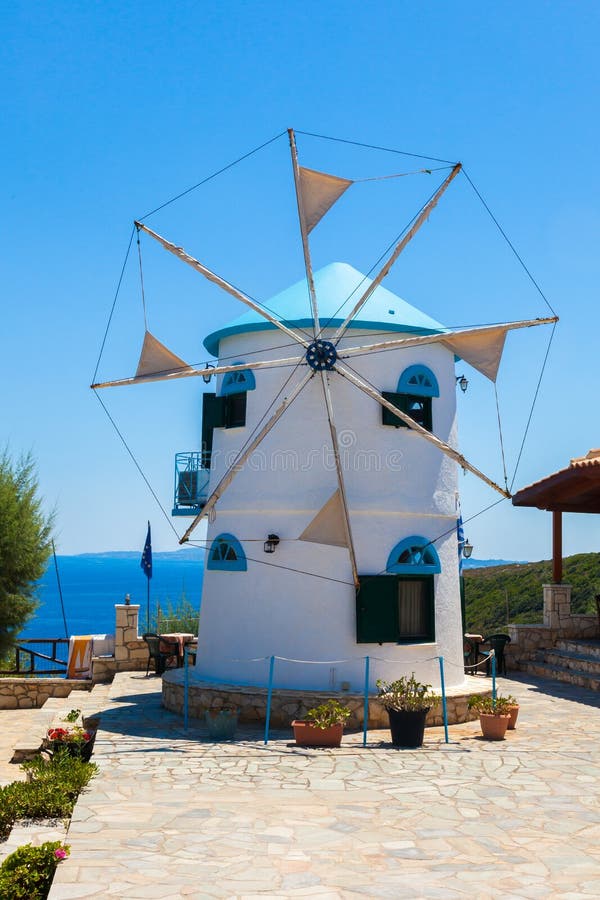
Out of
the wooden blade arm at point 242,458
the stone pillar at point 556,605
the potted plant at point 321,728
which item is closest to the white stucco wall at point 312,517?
the wooden blade arm at point 242,458

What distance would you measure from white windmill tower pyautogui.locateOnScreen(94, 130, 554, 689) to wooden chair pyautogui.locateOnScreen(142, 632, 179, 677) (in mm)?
3159

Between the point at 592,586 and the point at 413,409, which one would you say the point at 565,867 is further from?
the point at 592,586

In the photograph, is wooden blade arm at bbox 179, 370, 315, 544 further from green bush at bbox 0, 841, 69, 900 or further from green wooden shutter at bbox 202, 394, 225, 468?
green bush at bbox 0, 841, 69, 900

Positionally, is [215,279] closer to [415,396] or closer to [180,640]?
[415,396]

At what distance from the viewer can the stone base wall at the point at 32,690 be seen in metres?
17.6

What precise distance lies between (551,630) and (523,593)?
2159 centimetres

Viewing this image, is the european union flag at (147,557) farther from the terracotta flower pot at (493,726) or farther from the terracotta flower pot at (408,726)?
the terracotta flower pot at (493,726)

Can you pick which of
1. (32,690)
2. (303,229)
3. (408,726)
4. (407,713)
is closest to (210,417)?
(303,229)

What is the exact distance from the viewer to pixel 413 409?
47.8 ft

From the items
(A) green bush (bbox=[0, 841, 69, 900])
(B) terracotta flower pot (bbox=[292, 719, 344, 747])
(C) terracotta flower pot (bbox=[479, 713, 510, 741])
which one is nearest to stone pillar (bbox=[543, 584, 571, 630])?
(C) terracotta flower pot (bbox=[479, 713, 510, 741])

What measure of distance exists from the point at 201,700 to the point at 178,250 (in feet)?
A: 21.7

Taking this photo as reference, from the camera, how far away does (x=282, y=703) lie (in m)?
13.1

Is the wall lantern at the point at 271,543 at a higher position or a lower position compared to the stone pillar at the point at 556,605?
higher

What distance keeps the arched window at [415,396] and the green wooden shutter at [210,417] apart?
9.13 ft
